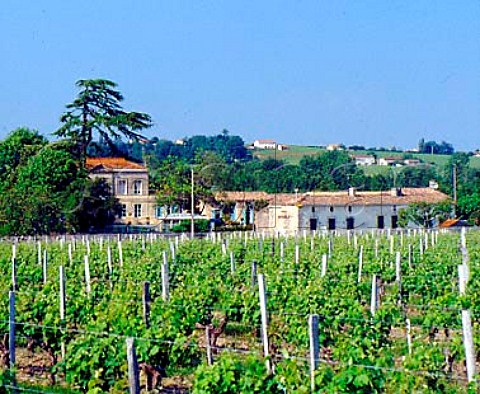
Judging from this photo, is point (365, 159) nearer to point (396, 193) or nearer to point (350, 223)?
point (396, 193)

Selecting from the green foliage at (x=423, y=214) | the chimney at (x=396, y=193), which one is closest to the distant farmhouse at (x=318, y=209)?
the chimney at (x=396, y=193)

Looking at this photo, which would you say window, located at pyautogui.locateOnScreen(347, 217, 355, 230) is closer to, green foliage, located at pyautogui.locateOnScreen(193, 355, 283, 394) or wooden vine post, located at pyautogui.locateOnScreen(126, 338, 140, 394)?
wooden vine post, located at pyautogui.locateOnScreen(126, 338, 140, 394)

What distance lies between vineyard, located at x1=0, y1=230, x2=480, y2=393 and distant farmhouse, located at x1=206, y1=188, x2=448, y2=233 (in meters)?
45.7

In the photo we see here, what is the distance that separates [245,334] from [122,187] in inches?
2199

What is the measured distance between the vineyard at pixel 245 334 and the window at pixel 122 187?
50285 mm

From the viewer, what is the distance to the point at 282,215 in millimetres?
67062

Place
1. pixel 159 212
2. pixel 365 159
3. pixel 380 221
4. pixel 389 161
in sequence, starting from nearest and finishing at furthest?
pixel 380 221 < pixel 159 212 < pixel 389 161 < pixel 365 159

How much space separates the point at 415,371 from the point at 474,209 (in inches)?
2530

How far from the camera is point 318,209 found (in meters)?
67.2

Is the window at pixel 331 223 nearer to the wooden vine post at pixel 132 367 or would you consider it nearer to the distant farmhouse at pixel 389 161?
the wooden vine post at pixel 132 367

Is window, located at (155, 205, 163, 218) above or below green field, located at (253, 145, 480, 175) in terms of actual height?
below

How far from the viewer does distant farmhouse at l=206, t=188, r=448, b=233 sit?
6675 centimetres

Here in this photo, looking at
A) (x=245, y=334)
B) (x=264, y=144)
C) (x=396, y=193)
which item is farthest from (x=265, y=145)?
(x=245, y=334)

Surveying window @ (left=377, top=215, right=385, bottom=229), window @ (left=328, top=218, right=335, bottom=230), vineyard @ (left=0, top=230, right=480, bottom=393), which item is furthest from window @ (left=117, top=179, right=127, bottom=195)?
vineyard @ (left=0, top=230, right=480, bottom=393)
